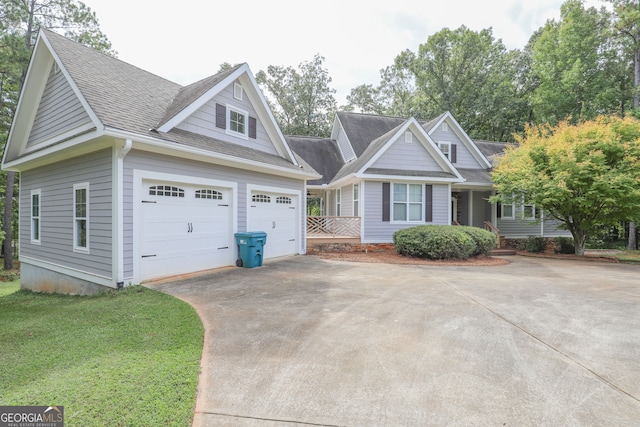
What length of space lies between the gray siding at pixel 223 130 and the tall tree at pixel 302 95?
819 inches

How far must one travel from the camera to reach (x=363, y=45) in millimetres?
13578

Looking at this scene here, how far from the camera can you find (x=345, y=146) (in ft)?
60.0

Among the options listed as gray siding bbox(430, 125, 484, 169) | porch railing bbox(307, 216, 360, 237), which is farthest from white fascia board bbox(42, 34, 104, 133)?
gray siding bbox(430, 125, 484, 169)

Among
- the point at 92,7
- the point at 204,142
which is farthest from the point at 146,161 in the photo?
the point at 92,7

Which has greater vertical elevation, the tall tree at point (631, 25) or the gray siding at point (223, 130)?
the tall tree at point (631, 25)

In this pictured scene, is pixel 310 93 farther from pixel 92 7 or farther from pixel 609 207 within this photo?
pixel 609 207

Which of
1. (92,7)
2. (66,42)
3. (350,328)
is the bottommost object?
(350,328)

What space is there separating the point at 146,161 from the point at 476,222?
619 inches

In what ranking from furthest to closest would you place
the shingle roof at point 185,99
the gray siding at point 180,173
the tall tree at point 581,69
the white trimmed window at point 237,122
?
the tall tree at point 581,69 < the white trimmed window at point 237,122 < the shingle roof at point 185,99 < the gray siding at point 180,173

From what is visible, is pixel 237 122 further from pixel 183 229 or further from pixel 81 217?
pixel 81 217

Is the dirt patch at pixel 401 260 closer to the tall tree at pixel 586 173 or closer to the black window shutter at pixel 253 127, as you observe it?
the tall tree at pixel 586 173

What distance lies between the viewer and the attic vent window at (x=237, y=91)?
9703mm

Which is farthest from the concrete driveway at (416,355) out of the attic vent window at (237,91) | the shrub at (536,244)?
the shrub at (536,244)

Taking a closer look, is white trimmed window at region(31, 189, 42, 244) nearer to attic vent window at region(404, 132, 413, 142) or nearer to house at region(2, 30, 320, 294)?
house at region(2, 30, 320, 294)
